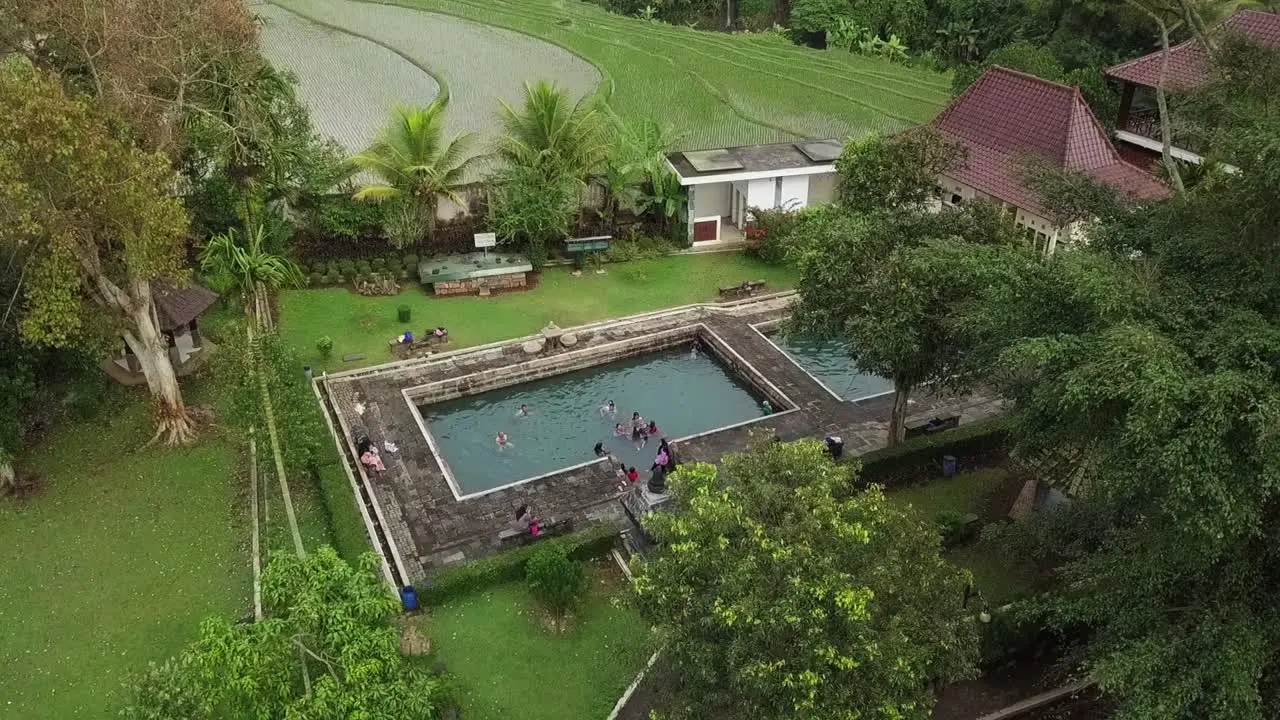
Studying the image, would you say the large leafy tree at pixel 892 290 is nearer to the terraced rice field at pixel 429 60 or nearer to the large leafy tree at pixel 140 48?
the large leafy tree at pixel 140 48

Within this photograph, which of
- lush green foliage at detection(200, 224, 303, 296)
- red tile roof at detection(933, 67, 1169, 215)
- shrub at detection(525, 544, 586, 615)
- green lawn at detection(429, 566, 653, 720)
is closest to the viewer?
green lawn at detection(429, 566, 653, 720)

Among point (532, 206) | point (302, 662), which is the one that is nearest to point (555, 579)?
point (302, 662)

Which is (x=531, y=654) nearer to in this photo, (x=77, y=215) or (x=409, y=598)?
(x=409, y=598)

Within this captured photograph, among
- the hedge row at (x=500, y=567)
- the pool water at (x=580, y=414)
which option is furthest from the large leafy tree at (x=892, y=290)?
the hedge row at (x=500, y=567)

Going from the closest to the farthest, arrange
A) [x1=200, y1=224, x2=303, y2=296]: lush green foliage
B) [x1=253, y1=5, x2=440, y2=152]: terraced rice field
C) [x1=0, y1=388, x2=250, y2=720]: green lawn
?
[x1=0, y1=388, x2=250, y2=720]: green lawn → [x1=200, y1=224, x2=303, y2=296]: lush green foliage → [x1=253, y1=5, x2=440, y2=152]: terraced rice field

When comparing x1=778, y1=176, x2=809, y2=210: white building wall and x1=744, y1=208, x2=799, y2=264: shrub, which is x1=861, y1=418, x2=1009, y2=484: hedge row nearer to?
x1=744, y1=208, x2=799, y2=264: shrub

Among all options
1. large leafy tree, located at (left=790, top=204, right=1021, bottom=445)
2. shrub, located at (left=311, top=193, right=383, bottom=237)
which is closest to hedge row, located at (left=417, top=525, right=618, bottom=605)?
large leafy tree, located at (left=790, top=204, right=1021, bottom=445)
